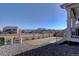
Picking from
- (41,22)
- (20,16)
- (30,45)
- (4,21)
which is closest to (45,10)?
(41,22)

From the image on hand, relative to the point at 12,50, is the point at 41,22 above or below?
above

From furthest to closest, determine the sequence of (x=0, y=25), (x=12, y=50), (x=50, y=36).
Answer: (x=12, y=50)
(x=50, y=36)
(x=0, y=25)

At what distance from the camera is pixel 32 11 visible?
3.91 m

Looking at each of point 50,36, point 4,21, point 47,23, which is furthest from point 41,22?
point 4,21

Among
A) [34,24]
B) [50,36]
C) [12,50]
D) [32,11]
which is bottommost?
[12,50]

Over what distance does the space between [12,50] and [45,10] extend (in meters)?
1.26

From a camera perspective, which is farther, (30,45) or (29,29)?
(30,45)

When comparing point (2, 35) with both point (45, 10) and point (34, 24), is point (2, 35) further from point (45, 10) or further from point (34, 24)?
point (45, 10)

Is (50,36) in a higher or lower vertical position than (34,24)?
lower

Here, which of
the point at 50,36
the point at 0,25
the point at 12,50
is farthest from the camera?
the point at 12,50

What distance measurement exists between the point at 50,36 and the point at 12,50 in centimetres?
98

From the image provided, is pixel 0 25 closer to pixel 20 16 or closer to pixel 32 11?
pixel 20 16

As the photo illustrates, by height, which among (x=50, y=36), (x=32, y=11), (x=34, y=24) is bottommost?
(x=50, y=36)

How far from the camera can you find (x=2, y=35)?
12.9 feet
